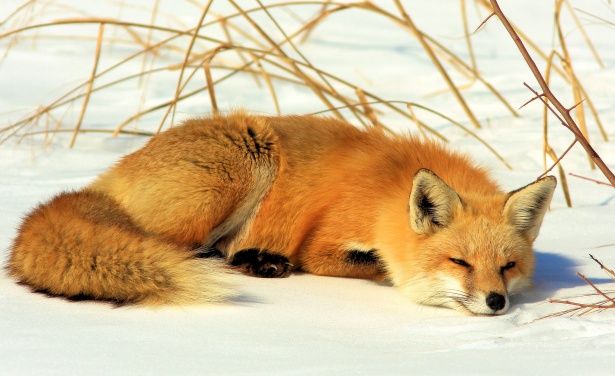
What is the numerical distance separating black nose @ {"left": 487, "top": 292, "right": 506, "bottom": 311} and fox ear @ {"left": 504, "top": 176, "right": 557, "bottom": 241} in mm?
424

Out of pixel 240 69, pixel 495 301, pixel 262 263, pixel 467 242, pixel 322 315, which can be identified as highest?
pixel 240 69

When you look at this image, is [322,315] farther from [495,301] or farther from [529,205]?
[529,205]

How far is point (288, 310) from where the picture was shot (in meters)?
3.51

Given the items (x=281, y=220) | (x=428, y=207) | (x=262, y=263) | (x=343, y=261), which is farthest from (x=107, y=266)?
(x=428, y=207)

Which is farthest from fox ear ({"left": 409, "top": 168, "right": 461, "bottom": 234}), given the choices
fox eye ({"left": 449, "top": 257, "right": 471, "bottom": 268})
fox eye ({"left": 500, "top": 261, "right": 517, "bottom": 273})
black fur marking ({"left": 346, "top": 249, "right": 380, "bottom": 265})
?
black fur marking ({"left": 346, "top": 249, "right": 380, "bottom": 265})

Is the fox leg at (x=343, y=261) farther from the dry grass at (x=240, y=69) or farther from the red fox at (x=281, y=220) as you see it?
the dry grass at (x=240, y=69)

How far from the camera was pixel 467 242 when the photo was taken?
3646 millimetres

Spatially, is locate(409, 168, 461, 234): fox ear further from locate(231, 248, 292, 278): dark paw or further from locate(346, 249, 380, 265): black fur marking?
locate(231, 248, 292, 278): dark paw

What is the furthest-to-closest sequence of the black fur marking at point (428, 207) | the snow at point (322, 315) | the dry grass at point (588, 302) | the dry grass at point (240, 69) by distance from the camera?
the dry grass at point (240, 69)
the black fur marking at point (428, 207)
the dry grass at point (588, 302)
the snow at point (322, 315)

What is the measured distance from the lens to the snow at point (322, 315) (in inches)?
107

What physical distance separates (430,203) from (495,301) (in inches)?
22.1

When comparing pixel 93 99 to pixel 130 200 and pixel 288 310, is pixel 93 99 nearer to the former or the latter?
pixel 130 200

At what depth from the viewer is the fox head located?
3.58 metres

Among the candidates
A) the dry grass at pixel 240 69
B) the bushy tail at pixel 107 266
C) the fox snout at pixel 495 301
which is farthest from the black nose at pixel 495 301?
the dry grass at pixel 240 69
